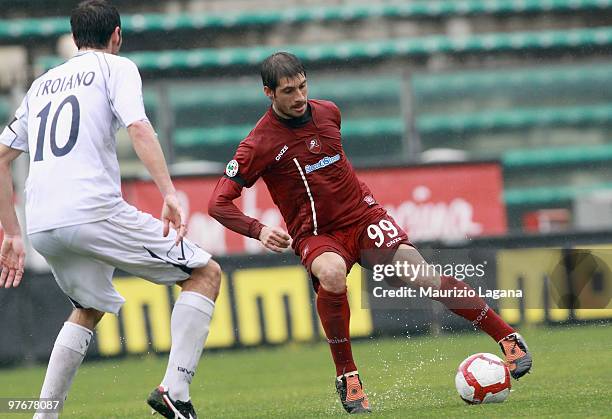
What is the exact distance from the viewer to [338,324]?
7078mm

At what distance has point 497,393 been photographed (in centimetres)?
681

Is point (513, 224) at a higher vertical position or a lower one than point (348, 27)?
lower

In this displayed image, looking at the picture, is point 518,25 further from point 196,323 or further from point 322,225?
point 196,323

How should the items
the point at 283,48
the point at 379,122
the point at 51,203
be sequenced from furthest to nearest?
the point at 283,48, the point at 379,122, the point at 51,203

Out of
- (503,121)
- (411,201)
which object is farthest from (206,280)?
(503,121)

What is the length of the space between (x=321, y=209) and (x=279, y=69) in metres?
0.88

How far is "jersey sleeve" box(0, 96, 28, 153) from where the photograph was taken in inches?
254

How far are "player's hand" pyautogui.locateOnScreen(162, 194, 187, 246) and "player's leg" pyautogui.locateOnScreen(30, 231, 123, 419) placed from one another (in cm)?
62

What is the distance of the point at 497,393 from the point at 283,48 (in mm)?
13727

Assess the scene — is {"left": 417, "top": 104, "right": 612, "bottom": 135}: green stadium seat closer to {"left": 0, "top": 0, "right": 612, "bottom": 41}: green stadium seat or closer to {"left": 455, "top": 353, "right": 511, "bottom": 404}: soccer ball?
{"left": 0, "top": 0, "right": 612, "bottom": 41}: green stadium seat

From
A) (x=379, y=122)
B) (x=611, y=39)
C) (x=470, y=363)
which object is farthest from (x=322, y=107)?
(x=611, y=39)

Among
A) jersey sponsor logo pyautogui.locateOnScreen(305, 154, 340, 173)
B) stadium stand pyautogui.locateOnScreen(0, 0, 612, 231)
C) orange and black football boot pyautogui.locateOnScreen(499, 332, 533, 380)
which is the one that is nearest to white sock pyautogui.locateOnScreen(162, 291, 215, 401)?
jersey sponsor logo pyautogui.locateOnScreen(305, 154, 340, 173)

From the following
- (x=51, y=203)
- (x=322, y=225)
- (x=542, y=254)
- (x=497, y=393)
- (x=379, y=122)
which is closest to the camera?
(x=51, y=203)

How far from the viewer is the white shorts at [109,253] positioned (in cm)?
609
